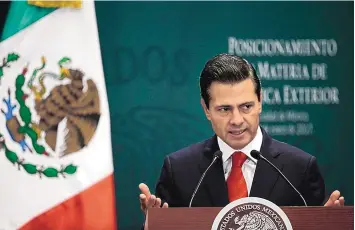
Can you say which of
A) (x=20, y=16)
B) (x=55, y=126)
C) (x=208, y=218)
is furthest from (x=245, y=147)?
(x=20, y=16)

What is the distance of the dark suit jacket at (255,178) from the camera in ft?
9.09

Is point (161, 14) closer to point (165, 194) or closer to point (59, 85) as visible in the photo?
point (59, 85)

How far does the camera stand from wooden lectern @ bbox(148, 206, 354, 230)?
221 centimetres

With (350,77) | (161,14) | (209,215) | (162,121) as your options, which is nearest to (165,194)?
(209,215)

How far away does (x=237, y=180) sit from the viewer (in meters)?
2.82

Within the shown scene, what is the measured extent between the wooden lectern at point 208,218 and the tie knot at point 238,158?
2.09 feet

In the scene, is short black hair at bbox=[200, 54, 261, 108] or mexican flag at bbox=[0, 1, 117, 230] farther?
mexican flag at bbox=[0, 1, 117, 230]

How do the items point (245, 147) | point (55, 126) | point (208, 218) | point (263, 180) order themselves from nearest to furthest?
point (208, 218) → point (263, 180) → point (245, 147) → point (55, 126)

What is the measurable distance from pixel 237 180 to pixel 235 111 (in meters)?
0.30

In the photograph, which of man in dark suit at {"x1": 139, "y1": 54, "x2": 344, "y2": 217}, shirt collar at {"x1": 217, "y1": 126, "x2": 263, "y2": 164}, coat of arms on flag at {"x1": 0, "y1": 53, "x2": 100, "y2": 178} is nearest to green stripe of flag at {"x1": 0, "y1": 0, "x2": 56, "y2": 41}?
coat of arms on flag at {"x1": 0, "y1": 53, "x2": 100, "y2": 178}

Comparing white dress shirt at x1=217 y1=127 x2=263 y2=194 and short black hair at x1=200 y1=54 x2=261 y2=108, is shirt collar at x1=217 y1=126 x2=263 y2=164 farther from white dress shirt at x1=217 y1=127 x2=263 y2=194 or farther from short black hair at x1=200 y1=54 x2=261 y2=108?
short black hair at x1=200 y1=54 x2=261 y2=108

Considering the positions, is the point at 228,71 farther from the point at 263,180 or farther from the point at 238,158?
the point at 263,180

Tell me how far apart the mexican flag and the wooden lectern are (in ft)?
6.14

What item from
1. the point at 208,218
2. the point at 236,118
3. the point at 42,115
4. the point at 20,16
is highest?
the point at 20,16
